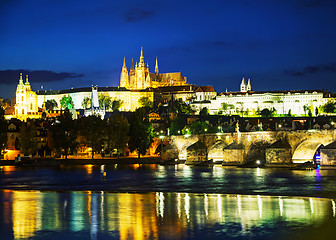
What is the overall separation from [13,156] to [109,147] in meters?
14.8

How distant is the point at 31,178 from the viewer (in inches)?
2133

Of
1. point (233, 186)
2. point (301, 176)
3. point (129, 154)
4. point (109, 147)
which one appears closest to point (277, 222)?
point (233, 186)

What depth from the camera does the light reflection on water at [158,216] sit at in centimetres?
2320

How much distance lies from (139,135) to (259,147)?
20193 mm

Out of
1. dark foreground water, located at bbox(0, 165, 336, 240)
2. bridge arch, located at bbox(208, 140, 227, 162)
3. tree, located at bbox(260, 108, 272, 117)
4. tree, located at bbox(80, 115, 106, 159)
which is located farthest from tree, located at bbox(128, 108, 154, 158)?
tree, located at bbox(260, 108, 272, 117)

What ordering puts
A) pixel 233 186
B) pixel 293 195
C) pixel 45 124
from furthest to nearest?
pixel 45 124 < pixel 233 186 < pixel 293 195

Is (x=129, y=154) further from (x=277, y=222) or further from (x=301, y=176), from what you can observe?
(x=277, y=222)

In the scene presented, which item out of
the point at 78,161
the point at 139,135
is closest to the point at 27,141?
the point at 78,161

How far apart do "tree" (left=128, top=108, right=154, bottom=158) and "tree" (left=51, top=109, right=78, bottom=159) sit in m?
7.62

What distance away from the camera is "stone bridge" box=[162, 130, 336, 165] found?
58.6m

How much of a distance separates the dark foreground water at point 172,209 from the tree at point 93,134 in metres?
29.9

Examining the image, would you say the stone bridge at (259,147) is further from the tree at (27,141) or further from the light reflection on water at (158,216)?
the light reflection on water at (158,216)

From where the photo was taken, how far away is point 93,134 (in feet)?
260

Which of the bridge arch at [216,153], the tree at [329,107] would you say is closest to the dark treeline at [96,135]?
the bridge arch at [216,153]
